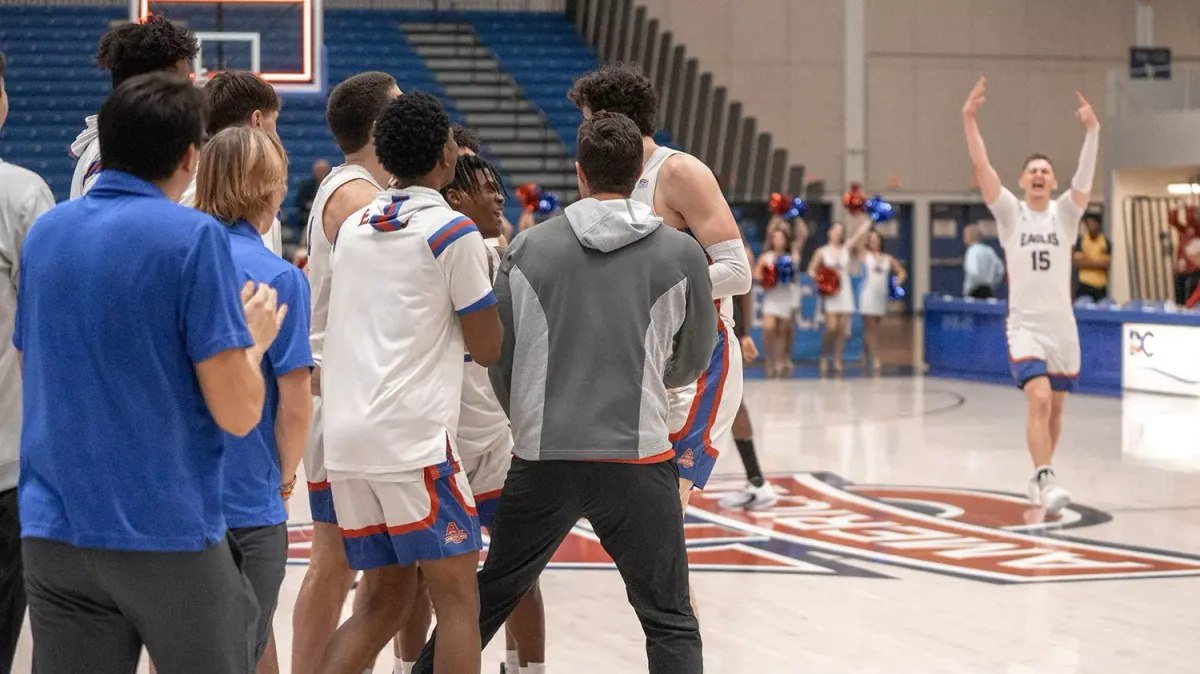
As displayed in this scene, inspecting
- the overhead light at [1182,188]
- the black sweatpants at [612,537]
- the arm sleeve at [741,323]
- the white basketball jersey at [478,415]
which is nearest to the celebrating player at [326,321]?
the white basketball jersey at [478,415]

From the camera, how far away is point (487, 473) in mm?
4355

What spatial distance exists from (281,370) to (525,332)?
0.74 meters

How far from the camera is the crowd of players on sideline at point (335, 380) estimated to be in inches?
105

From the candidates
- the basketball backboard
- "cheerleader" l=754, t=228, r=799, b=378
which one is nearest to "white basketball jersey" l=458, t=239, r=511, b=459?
the basketball backboard

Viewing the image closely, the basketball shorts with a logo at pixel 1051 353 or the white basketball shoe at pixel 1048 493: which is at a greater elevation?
the basketball shorts with a logo at pixel 1051 353

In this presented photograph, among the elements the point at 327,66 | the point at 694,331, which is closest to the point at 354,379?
the point at 694,331

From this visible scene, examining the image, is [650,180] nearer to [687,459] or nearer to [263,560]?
[687,459]

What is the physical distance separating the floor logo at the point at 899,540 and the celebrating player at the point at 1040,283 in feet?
1.63

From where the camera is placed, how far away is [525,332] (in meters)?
3.96

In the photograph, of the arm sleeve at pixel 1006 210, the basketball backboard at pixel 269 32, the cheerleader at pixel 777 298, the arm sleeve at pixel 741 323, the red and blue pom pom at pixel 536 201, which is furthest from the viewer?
the cheerleader at pixel 777 298

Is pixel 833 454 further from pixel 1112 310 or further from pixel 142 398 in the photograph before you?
pixel 142 398

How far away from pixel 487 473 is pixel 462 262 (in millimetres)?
858

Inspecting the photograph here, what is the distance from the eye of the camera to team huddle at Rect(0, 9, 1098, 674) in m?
2.66

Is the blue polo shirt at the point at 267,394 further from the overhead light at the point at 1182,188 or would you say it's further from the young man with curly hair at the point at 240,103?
the overhead light at the point at 1182,188
